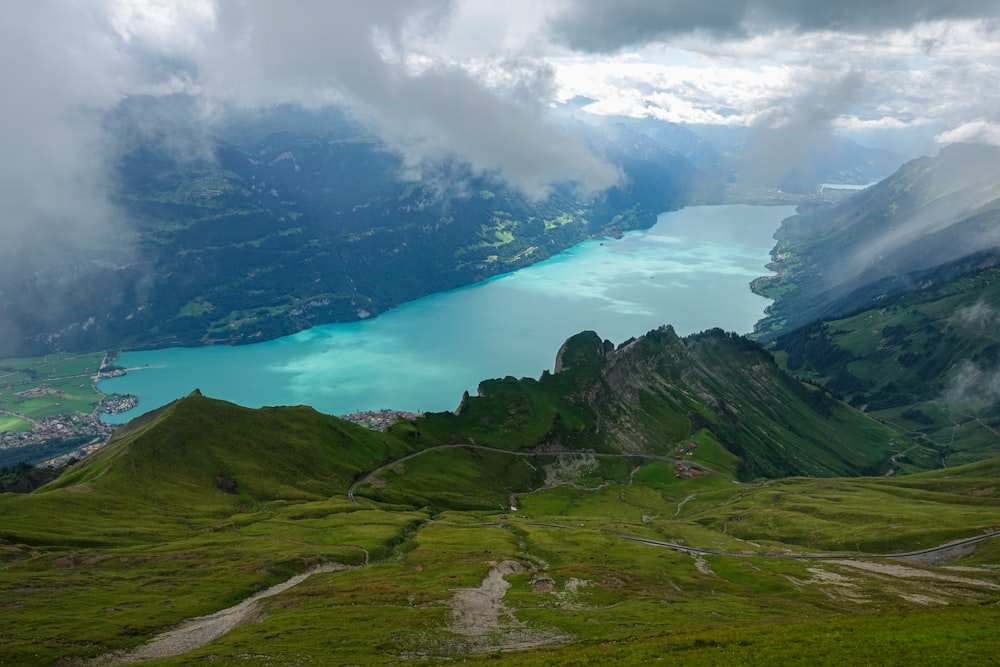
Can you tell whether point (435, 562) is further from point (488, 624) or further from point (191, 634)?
point (191, 634)

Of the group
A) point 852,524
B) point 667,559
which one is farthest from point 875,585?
point 852,524

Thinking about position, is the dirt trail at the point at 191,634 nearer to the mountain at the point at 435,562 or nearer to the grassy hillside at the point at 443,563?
the mountain at the point at 435,562

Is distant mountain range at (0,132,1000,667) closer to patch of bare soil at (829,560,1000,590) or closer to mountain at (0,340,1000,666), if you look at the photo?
mountain at (0,340,1000,666)

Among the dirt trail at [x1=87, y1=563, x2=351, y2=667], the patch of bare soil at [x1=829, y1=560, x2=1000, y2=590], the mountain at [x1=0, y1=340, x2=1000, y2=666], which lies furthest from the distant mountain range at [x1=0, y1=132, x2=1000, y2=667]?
the patch of bare soil at [x1=829, y1=560, x2=1000, y2=590]

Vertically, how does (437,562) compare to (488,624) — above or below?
above

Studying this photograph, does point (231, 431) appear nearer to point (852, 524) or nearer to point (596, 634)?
point (596, 634)

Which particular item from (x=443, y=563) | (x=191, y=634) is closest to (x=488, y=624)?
(x=443, y=563)

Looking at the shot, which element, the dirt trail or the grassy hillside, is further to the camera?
the dirt trail
